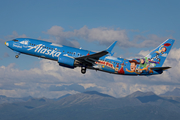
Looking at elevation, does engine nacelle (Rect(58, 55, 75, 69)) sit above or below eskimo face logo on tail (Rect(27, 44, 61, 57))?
below

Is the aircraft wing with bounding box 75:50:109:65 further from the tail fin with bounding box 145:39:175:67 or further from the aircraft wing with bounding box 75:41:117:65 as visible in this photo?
the tail fin with bounding box 145:39:175:67

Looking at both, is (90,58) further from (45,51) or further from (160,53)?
(160,53)

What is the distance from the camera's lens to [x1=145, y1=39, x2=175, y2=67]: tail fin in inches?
2163

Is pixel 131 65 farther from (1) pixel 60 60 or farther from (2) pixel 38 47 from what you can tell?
(2) pixel 38 47

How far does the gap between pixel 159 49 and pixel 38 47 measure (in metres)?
29.8

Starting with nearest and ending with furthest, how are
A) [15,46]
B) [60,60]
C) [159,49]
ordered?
[60,60], [15,46], [159,49]

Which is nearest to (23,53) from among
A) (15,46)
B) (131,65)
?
(15,46)

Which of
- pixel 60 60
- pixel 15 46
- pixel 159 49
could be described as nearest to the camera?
pixel 60 60

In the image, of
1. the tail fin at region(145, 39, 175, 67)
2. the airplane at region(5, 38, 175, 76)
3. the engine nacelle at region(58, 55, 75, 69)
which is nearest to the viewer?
the engine nacelle at region(58, 55, 75, 69)

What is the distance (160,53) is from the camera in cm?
5569

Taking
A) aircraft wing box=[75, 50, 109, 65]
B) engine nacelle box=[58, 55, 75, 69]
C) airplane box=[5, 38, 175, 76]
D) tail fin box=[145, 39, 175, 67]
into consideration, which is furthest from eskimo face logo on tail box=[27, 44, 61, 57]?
tail fin box=[145, 39, 175, 67]

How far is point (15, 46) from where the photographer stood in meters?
52.6

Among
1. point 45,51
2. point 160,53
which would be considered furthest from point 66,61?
point 160,53

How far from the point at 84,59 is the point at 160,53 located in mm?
19863
